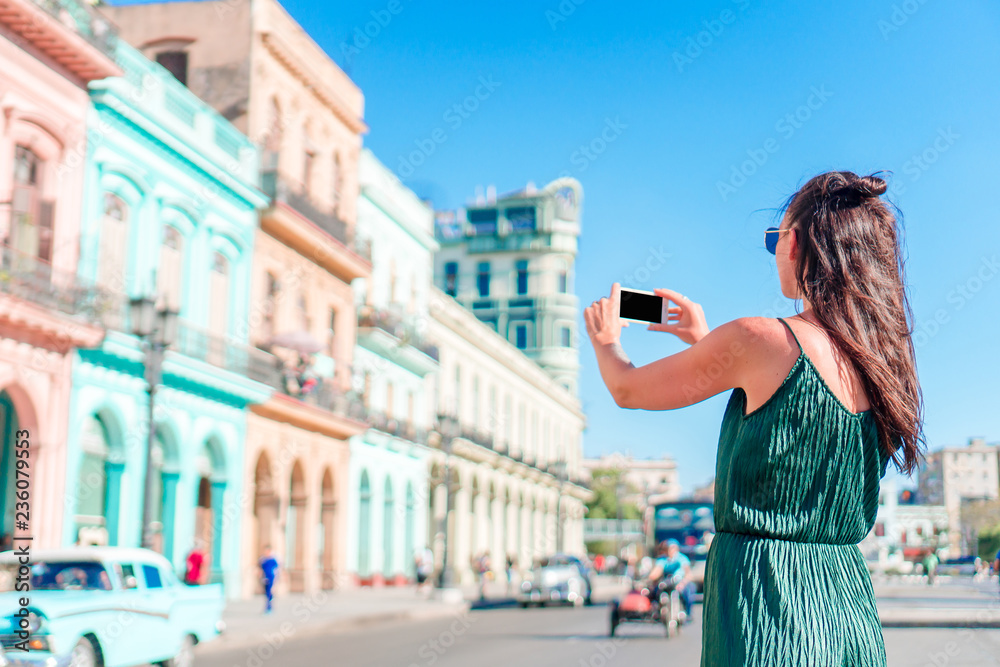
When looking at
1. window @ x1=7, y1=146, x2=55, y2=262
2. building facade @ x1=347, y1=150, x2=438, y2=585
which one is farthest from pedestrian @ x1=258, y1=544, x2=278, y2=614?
building facade @ x1=347, y1=150, x2=438, y2=585

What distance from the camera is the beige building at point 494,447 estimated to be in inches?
1983

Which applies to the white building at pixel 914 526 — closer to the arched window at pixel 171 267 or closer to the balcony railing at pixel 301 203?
the balcony railing at pixel 301 203

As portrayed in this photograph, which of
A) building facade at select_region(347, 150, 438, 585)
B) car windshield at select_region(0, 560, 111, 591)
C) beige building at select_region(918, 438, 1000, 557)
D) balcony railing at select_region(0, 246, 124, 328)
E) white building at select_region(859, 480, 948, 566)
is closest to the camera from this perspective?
car windshield at select_region(0, 560, 111, 591)

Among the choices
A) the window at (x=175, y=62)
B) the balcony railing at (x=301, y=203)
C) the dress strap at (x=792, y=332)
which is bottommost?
the dress strap at (x=792, y=332)

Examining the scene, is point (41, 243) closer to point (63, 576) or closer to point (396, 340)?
point (63, 576)

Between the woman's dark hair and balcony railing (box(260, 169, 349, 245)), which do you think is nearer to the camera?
the woman's dark hair

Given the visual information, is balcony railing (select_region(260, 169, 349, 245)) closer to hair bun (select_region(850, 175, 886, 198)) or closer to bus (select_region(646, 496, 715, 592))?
bus (select_region(646, 496, 715, 592))

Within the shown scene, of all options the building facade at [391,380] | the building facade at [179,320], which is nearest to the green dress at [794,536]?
the building facade at [179,320]

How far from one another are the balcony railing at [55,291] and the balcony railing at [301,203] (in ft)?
27.5

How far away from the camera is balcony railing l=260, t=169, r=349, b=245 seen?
101 feet

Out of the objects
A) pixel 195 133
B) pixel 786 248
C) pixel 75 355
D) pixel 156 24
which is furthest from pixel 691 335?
pixel 156 24

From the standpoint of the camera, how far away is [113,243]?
78.2 ft

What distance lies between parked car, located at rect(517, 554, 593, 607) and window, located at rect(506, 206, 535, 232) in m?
50.3

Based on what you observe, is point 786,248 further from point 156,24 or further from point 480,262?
point 480,262
